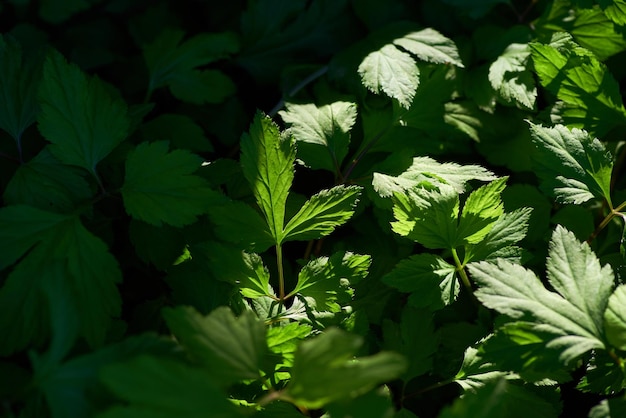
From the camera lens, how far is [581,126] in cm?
159

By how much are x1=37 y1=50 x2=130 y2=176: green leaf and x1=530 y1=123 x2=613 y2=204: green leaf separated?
3.53ft

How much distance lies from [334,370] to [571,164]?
0.87m

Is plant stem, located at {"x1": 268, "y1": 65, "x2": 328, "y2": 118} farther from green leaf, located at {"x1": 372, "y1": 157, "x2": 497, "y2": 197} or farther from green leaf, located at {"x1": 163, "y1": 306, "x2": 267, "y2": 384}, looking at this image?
green leaf, located at {"x1": 163, "y1": 306, "x2": 267, "y2": 384}

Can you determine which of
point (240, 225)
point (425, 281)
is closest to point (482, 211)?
point (425, 281)

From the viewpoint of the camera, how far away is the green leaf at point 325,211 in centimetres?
139

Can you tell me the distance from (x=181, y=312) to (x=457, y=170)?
2.81 feet

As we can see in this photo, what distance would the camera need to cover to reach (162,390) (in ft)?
2.99

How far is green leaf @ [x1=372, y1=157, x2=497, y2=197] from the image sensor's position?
149 cm

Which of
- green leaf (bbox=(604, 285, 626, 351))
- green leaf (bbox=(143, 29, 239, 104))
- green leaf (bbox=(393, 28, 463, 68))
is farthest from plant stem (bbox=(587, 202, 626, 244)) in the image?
green leaf (bbox=(143, 29, 239, 104))

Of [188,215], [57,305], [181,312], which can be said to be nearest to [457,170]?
[188,215]

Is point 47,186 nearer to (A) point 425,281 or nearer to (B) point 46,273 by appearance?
(B) point 46,273

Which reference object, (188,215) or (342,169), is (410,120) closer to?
(342,169)

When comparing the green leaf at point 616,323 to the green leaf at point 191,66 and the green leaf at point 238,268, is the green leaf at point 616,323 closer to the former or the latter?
the green leaf at point 238,268

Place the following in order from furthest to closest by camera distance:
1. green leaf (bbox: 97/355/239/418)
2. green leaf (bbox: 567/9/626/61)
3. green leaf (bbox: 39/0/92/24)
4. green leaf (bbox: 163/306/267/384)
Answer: green leaf (bbox: 39/0/92/24) < green leaf (bbox: 567/9/626/61) < green leaf (bbox: 163/306/267/384) < green leaf (bbox: 97/355/239/418)
